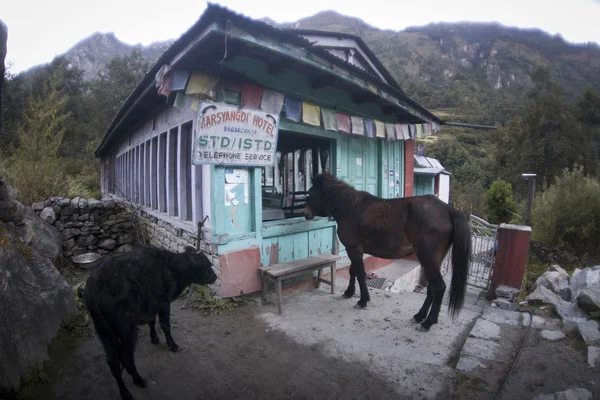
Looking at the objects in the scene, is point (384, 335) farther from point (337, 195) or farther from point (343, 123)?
point (343, 123)

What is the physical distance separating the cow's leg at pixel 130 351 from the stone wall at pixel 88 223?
195 inches

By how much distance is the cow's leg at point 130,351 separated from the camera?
2457mm

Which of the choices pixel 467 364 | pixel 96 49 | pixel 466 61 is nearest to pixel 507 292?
pixel 467 364

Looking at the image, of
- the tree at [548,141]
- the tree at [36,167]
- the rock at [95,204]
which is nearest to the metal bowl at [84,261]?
the rock at [95,204]

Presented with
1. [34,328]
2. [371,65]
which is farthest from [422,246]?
[371,65]

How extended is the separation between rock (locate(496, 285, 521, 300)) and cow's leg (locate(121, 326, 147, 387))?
5.29 meters

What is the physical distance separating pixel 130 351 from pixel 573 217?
40.6 ft

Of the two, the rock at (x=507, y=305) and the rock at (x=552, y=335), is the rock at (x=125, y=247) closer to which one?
the rock at (x=507, y=305)

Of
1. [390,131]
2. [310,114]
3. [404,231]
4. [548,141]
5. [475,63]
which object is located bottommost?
[404,231]

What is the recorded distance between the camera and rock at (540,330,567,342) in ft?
11.4

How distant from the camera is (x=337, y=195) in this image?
15.3 ft

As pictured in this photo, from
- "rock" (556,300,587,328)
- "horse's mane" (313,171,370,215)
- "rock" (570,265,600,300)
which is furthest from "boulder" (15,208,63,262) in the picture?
"rock" (570,265,600,300)

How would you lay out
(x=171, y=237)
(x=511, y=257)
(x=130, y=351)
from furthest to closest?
(x=171, y=237)
(x=511, y=257)
(x=130, y=351)

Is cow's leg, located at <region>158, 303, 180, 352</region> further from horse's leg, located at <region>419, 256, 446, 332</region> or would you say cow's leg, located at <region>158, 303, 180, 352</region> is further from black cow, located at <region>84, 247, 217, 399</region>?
horse's leg, located at <region>419, 256, 446, 332</region>
